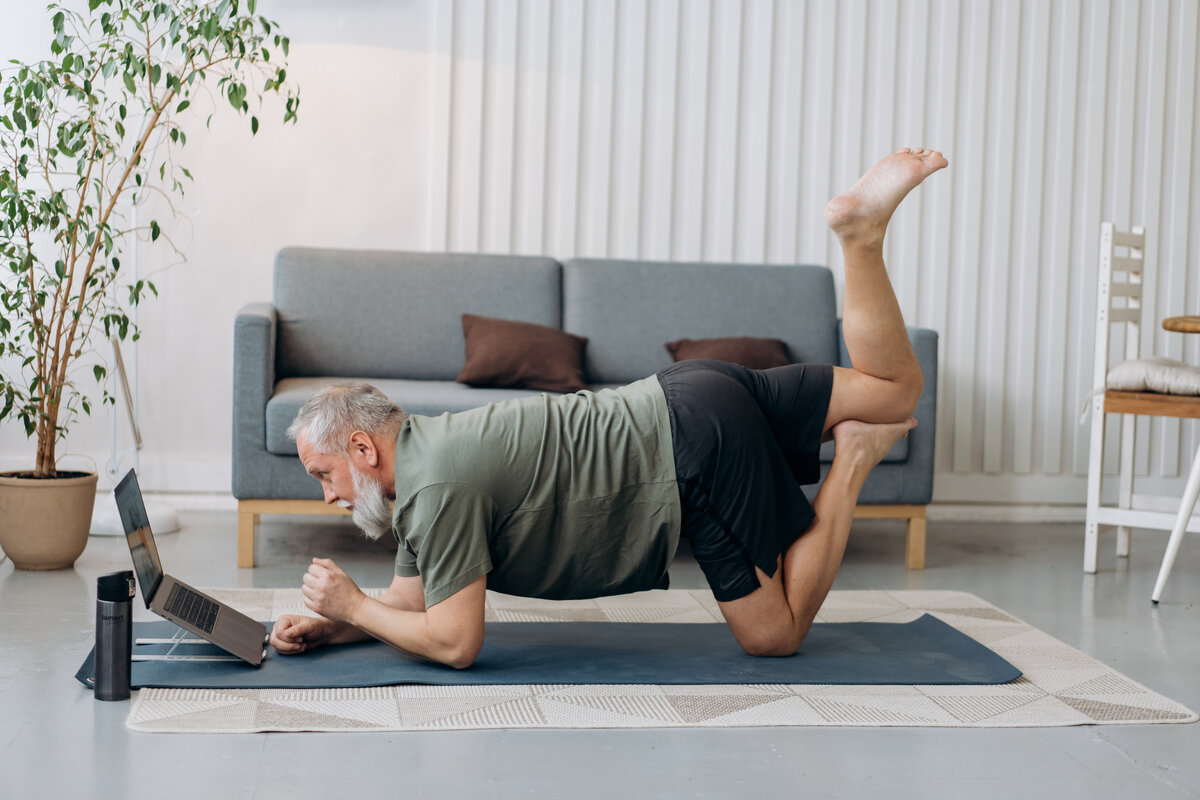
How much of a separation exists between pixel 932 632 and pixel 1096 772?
2.65 feet

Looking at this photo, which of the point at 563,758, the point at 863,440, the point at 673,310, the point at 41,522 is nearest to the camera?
the point at 563,758

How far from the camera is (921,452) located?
3453mm

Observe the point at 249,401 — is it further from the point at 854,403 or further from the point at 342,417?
the point at 854,403

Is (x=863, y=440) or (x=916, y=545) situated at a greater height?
(x=863, y=440)

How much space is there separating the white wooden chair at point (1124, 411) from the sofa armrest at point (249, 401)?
2.38m

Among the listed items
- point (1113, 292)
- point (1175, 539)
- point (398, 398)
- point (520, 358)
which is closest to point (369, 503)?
point (398, 398)

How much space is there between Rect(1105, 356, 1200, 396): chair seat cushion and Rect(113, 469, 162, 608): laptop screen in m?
2.65

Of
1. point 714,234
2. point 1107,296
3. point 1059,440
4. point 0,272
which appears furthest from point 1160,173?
point 0,272

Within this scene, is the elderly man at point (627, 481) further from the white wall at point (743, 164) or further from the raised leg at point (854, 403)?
the white wall at point (743, 164)

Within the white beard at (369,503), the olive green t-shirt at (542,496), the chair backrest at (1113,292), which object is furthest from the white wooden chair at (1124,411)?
the white beard at (369,503)

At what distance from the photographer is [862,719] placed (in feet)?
6.55

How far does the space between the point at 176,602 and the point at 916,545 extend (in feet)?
7.27

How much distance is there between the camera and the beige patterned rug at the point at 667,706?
6.29 ft

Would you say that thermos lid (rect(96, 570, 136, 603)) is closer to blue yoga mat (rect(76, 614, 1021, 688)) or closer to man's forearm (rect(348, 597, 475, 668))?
blue yoga mat (rect(76, 614, 1021, 688))
